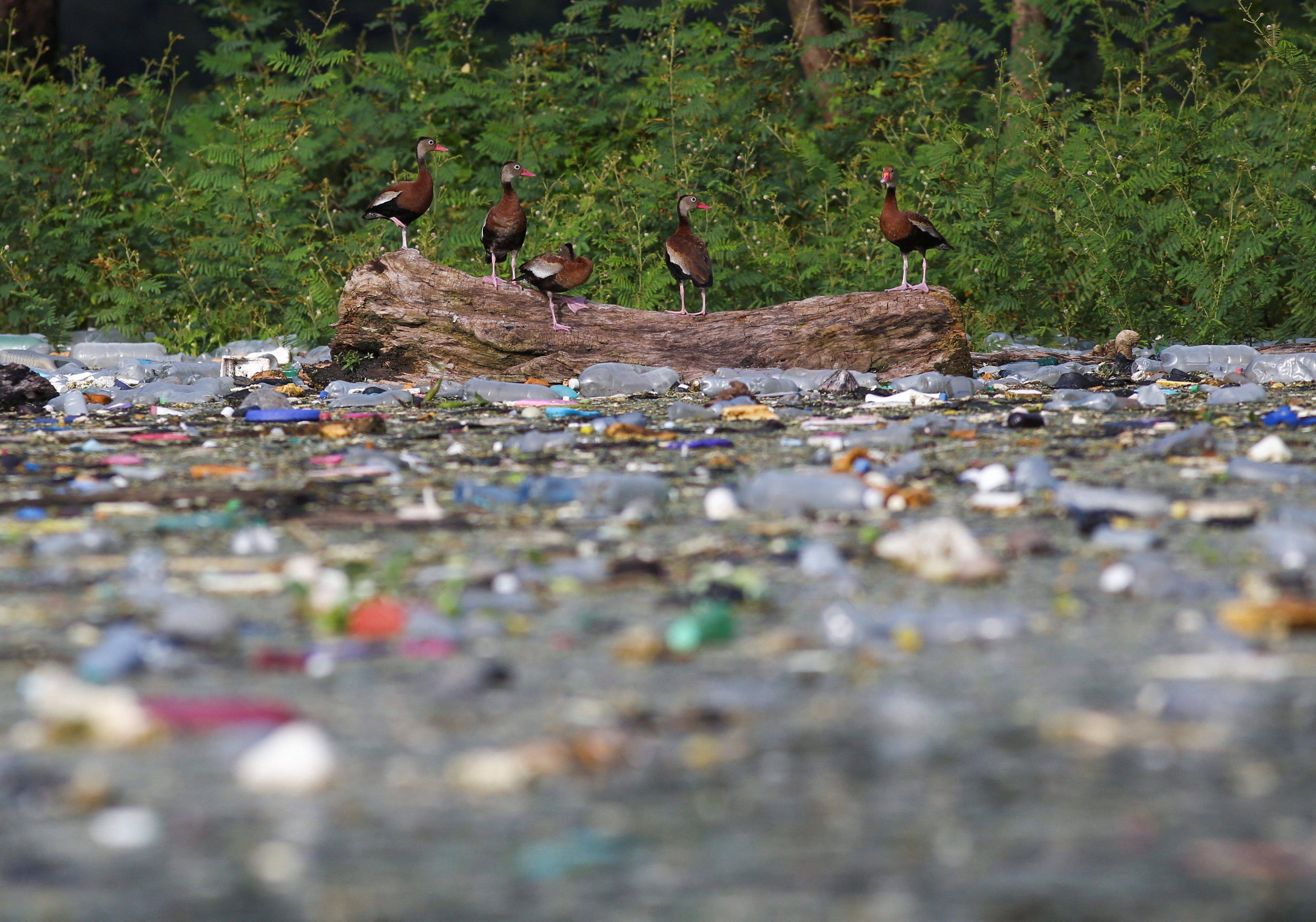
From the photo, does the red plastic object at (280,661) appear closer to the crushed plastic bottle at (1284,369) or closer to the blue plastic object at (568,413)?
the blue plastic object at (568,413)

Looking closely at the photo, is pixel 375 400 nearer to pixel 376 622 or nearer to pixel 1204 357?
pixel 376 622

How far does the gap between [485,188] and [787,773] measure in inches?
337

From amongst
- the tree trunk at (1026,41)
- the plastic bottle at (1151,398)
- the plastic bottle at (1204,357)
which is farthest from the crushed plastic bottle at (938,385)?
the tree trunk at (1026,41)

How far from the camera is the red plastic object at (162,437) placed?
433cm

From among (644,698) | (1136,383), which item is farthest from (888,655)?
(1136,383)

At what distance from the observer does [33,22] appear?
1122 centimetres

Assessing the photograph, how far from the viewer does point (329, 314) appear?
7.79 m

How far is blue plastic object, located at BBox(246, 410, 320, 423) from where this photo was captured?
4.81 meters

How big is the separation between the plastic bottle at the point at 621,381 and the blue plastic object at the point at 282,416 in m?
1.46

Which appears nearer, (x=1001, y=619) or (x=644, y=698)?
(x=644, y=698)

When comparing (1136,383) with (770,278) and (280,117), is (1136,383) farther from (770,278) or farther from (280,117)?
(280,117)

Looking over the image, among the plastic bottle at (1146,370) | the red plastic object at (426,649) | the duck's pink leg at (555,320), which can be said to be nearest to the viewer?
the red plastic object at (426,649)

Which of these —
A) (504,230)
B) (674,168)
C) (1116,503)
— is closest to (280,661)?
(1116,503)

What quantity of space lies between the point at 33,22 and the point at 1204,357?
388 inches
